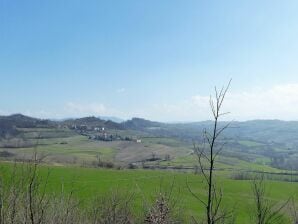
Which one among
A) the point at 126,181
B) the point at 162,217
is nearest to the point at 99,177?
the point at 126,181

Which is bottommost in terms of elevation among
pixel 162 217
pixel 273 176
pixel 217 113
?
pixel 273 176

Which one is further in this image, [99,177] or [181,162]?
[181,162]

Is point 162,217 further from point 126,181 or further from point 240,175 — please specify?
point 240,175

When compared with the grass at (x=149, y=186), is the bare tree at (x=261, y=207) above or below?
above

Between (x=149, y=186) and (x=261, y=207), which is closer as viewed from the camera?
(x=261, y=207)

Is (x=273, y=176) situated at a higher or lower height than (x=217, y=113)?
lower

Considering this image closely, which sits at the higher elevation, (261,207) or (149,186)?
(261,207)

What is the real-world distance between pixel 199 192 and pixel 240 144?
139m

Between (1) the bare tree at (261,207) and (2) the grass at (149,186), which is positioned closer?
(1) the bare tree at (261,207)

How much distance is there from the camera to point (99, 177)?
67312 millimetres

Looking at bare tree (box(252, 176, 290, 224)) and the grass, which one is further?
the grass

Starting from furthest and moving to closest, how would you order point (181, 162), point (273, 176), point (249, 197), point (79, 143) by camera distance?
point (79, 143) → point (181, 162) → point (273, 176) → point (249, 197)

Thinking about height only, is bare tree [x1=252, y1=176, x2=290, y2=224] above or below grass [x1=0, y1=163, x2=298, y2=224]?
above

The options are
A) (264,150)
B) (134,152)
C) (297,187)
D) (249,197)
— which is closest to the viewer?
(249,197)
